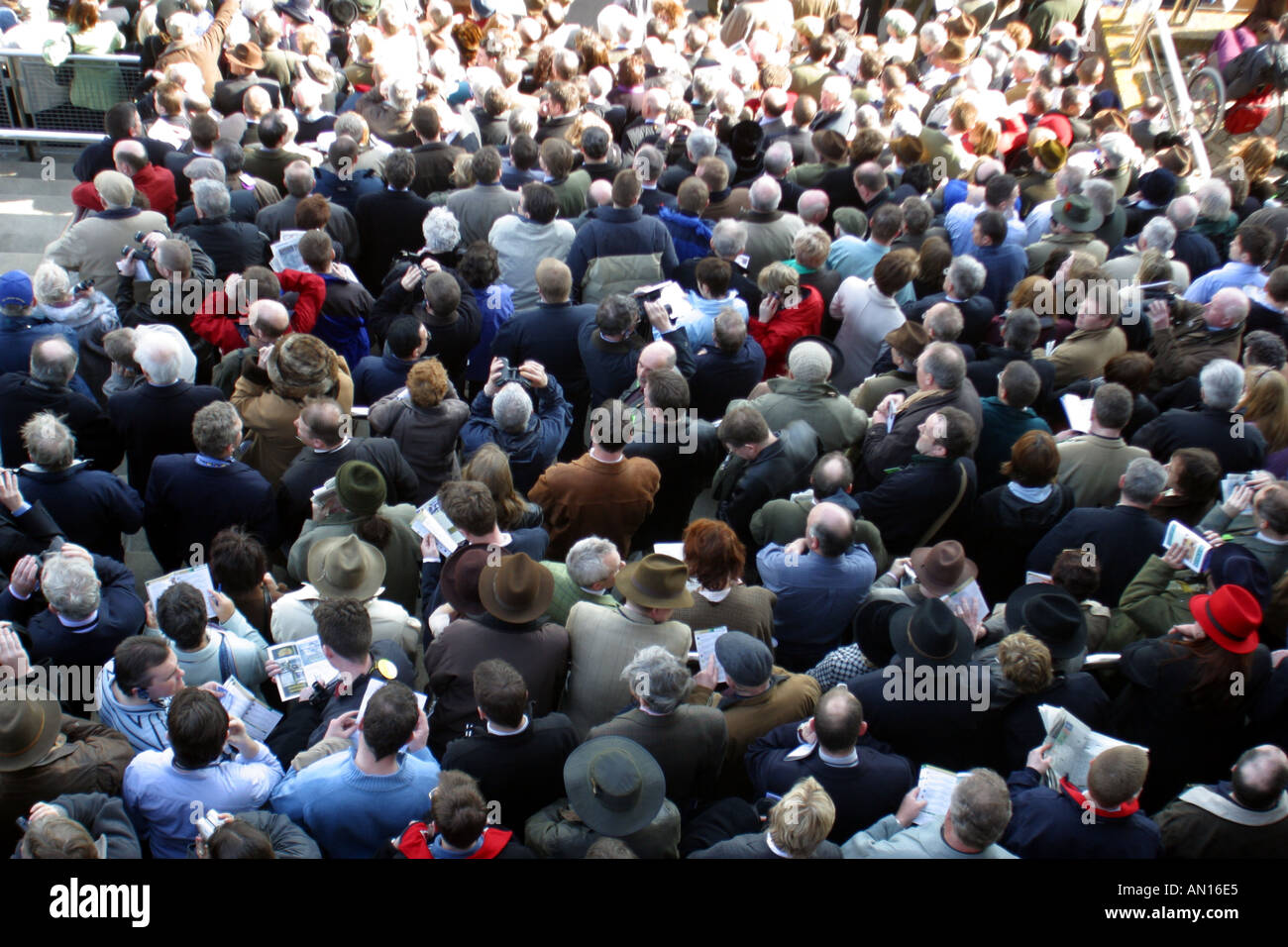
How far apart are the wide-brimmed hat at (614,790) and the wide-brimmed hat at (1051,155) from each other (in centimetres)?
687

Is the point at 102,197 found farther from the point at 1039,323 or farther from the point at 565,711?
the point at 1039,323

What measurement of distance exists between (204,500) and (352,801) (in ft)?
7.12

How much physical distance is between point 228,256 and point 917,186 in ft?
17.1

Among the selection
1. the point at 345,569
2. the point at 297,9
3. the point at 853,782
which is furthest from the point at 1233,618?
the point at 297,9

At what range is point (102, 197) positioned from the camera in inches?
282

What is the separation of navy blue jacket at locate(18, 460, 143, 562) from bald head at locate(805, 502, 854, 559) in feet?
11.0

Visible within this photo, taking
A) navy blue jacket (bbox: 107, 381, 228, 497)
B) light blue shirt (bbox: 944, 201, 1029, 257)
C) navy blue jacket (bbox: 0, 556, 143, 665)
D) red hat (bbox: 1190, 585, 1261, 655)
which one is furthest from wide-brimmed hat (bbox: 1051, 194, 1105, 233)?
navy blue jacket (bbox: 0, 556, 143, 665)

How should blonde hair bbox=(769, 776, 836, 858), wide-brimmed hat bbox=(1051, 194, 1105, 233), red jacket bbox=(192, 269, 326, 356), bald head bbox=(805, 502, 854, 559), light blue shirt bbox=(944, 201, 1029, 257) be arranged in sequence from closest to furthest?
blonde hair bbox=(769, 776, 836, 858)
bald head bbox=(805, 502, 854, 559)
red jacket bbox=(192, 269, 326, 356)
wide-brimmed hat bbox=(1051, 194, 1105, 233)
light blue shirt bbox=(944, 201, 1029, 257)

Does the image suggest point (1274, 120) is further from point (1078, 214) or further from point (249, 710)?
point (249, 710)

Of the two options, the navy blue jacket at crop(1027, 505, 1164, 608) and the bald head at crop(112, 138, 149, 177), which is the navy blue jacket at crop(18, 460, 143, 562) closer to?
the bald head at crop(112, 138, 149, 177)

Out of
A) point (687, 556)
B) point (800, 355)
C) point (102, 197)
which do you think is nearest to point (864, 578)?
point (687, 556)

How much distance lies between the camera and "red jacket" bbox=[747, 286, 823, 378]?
275 inches

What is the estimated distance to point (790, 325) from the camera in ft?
22.9

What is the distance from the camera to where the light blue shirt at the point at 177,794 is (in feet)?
12.2
